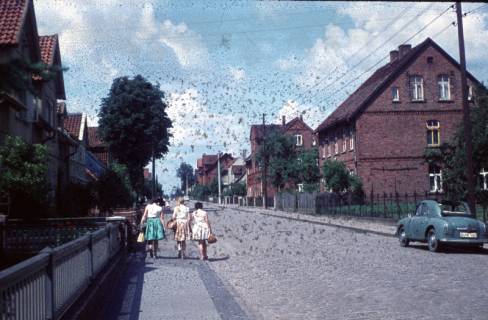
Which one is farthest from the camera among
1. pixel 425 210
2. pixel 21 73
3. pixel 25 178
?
pixel 425 210

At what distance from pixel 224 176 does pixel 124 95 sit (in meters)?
98.7

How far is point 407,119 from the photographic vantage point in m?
46.0

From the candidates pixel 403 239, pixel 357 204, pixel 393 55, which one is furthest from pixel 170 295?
pixel 393 55

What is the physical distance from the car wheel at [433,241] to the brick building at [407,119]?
26.5m

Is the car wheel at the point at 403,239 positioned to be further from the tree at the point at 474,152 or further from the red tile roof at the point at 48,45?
the red tile roof at the point at 48,45

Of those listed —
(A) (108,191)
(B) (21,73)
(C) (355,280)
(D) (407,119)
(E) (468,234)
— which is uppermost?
(D) (407,119)

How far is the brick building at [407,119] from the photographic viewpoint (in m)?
45.2

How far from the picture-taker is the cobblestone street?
8.63 metres

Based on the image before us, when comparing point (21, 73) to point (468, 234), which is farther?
point (468, 234)

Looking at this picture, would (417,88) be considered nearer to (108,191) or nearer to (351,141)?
(351,141)

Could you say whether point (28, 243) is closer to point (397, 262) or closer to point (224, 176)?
point (397, 262)

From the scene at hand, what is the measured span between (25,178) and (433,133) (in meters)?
35.2

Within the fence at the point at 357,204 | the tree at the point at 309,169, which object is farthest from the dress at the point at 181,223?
the tree at the point at 309,169

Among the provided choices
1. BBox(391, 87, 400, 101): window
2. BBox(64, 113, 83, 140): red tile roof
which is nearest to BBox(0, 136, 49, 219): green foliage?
BBox(64, 113, 83, 140): red tile roof
